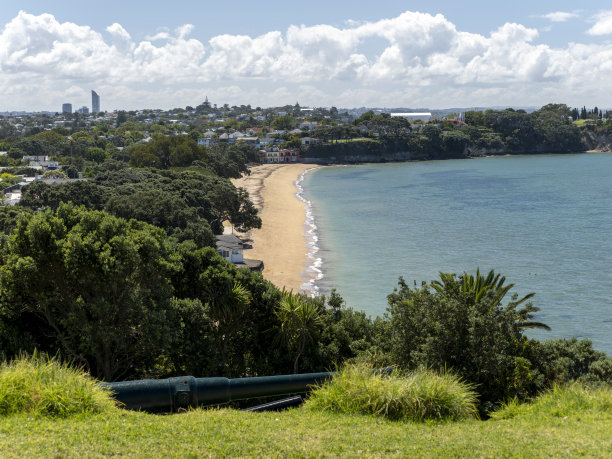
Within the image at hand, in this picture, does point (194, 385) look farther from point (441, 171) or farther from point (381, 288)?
point (441, 171)

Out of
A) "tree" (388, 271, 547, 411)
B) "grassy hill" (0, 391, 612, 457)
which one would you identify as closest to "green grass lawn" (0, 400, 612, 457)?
"grassy hill" (0, 391, 612, 457)

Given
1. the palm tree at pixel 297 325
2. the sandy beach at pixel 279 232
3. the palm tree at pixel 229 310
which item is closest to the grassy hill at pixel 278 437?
the palm tree at pixel 297 325

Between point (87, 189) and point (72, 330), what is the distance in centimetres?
3286

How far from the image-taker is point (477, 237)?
47750 mm

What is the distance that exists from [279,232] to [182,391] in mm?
41482

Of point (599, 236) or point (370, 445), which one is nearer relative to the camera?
point (370, 445)

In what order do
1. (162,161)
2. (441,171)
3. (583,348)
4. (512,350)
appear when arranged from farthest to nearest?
(441,171)
(162,161)
(583,348)
(512,350)

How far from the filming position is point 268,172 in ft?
343

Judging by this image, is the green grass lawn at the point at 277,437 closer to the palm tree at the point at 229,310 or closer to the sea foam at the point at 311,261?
the palm tree at the point at 229,310

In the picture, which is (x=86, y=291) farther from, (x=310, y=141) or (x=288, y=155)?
(x=310, y=141)

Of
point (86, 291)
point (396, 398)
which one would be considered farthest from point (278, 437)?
point (86, 291)

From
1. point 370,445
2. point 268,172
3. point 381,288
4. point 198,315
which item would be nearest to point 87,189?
point 381,288

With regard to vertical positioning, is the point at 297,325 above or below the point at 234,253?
above

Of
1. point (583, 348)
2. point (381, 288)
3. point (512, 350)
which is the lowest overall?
point (381, 288)
